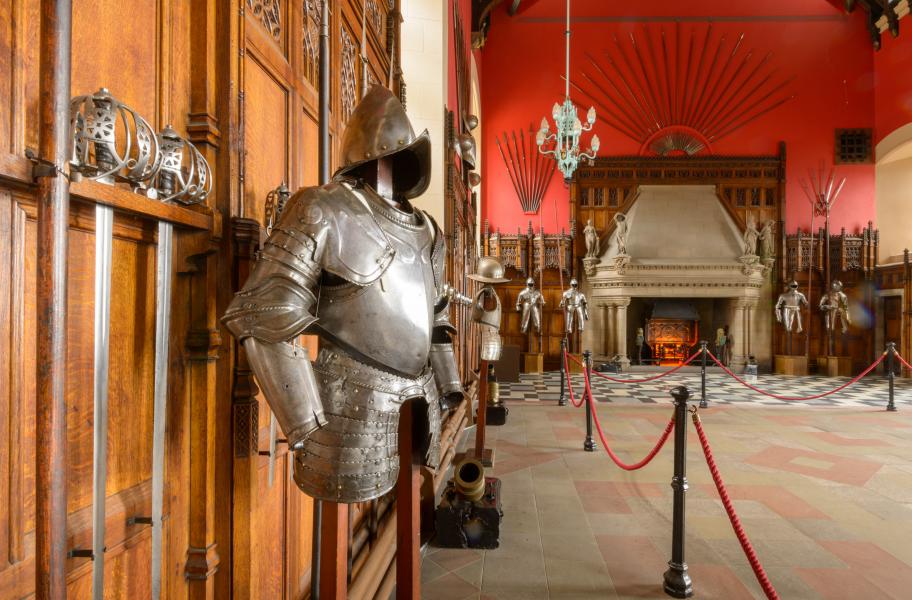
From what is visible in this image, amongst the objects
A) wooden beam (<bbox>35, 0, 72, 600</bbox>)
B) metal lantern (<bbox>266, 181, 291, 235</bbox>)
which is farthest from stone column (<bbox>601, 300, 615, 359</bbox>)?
wooden beam (<bbox>35, 0, 72, 600</bbox>)

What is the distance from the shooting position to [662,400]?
8.08 meters

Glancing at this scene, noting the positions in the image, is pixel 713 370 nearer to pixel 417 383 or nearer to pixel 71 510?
pixel 417 383

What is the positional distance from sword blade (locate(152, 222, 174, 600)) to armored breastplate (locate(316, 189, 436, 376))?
37 cm

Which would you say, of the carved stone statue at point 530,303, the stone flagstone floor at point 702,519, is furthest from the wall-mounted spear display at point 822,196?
the stone flagstone floor at point 702,519

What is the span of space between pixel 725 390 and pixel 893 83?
9.34 m

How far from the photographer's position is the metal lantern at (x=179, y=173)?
109 cm

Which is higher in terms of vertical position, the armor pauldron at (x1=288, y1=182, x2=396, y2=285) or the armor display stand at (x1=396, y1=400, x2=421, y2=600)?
the armor pauldron at (x1=288, y1=182, x2=396, y2=285)

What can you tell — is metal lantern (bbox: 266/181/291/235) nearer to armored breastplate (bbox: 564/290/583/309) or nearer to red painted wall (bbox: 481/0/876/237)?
armored breastplate (bbox: 564/290/583/309)

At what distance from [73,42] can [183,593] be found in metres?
1.36

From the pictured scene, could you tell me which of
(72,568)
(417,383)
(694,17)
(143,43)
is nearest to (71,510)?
(72,568)

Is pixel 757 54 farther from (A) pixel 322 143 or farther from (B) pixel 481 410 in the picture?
(A) pixel 322 143

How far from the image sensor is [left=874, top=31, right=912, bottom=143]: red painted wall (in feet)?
39.4

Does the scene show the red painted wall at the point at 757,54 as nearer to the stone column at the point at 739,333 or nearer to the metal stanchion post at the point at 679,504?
the stone column at the point at 739,333

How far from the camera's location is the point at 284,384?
1183mm
